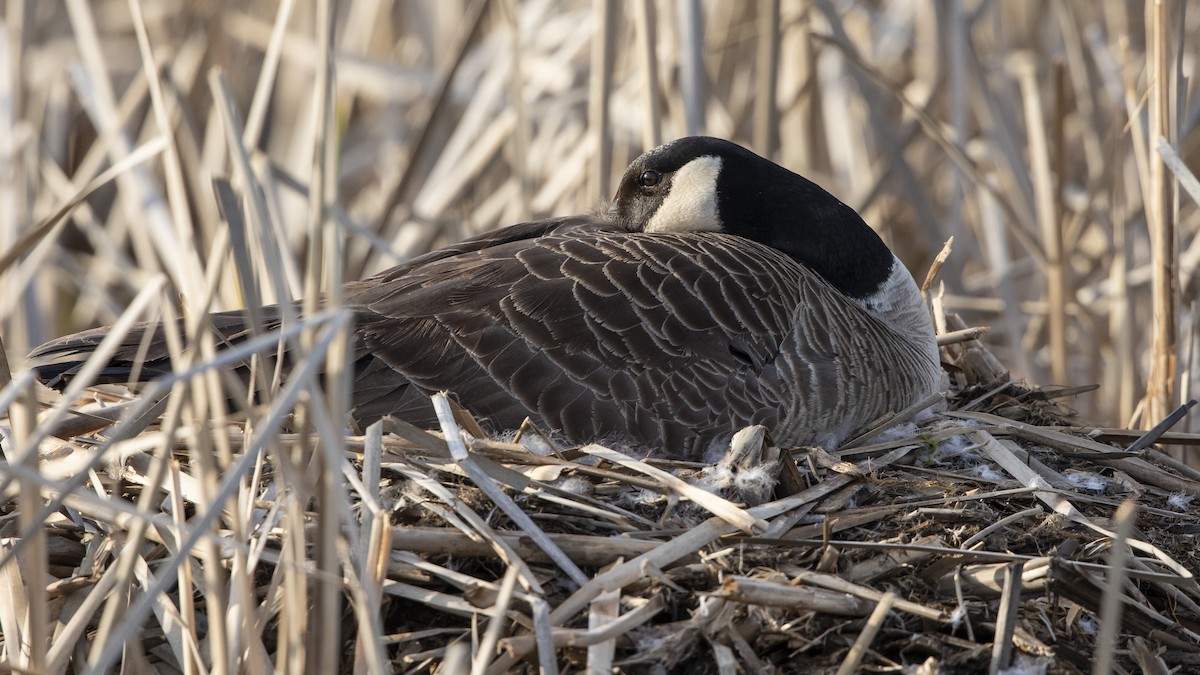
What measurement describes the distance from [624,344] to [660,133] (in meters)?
1.48

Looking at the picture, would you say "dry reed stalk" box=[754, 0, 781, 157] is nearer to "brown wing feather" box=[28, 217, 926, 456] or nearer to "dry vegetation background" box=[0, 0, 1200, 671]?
"dry vegetation background" box=[0, 0, 1200, 671]

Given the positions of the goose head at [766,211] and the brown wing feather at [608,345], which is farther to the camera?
the goose head at [766,211]

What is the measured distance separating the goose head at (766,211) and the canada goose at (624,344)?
124 mm

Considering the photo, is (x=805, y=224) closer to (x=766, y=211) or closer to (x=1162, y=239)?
(x=766, y=211)

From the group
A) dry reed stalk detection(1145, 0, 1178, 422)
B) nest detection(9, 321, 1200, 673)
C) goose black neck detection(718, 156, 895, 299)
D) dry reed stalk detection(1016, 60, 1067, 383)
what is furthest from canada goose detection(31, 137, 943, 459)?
dry reed stalk detection(1016, 60, 1067, 383)

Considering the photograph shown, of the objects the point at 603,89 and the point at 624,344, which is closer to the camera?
the point at 624,344

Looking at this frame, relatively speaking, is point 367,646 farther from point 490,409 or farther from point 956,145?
point 956,145

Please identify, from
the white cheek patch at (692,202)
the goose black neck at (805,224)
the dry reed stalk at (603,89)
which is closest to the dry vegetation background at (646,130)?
the dry reed stalk at (603,89)

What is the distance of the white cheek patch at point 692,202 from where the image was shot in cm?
377

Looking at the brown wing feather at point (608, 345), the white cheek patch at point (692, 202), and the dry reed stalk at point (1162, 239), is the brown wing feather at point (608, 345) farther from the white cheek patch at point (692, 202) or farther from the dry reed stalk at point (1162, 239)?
the dry reed stalk at point (1162, 239)

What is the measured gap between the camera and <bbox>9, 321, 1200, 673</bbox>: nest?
214cm

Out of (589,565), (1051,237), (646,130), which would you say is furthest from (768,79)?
(589,565)

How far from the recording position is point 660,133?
14.2 feet

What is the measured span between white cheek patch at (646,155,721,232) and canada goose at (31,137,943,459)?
19 cm
